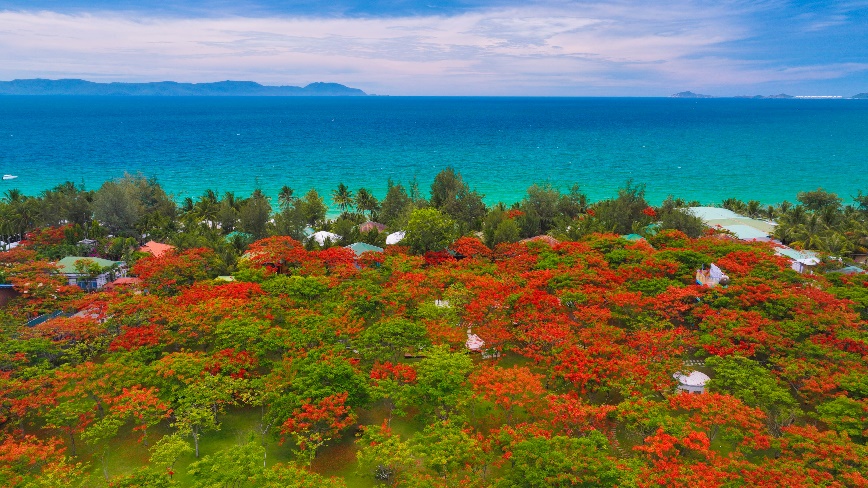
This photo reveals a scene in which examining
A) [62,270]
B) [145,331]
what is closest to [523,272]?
[145,331]

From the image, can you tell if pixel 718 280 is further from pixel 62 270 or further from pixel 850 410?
pixel 62 270

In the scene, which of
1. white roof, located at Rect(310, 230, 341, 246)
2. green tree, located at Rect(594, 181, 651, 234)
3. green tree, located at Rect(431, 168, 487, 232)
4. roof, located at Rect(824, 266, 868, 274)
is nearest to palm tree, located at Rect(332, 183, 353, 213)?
green tree, located at Rect(431, 168, 487, 232)

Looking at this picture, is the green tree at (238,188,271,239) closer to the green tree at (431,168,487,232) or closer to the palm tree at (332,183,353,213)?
the palm tree at (332,183,353,213)

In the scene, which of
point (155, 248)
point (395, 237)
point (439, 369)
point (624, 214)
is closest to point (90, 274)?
point (155, 248)

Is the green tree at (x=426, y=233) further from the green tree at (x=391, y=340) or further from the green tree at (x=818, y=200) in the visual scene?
the green tree at (x=818, y=200)

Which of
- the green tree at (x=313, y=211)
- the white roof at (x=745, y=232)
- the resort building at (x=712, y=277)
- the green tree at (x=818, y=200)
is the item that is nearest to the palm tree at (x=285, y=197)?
the green tree at (x=313, y=211)

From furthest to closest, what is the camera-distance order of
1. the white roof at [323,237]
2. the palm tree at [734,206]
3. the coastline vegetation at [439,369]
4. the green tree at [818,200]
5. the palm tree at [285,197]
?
the palm tree at [285,197] → the palm tree at [734,206] → the green tree at [818,200] → the white roof at [323,237] → the coastline vegetation at [439,369]

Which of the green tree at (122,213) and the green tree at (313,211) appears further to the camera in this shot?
the green tree at (313,211)
